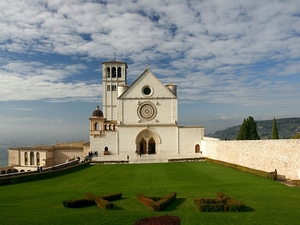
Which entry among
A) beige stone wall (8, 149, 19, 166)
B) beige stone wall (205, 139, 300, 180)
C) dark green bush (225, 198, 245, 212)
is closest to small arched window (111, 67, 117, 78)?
beige stone wall (8, 149, 19, 166)

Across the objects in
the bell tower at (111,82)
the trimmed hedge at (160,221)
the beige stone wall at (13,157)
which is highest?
the bell tower at (111,82)

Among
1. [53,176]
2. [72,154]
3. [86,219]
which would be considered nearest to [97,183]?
[53,176]

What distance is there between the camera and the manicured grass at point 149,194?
9.54 m

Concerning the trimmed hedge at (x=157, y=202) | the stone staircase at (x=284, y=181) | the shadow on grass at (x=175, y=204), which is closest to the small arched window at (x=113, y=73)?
the stone staircase at (x=284, y=181)

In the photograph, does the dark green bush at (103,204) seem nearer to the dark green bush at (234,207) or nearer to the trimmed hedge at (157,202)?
the trimmed hedge at (157,202)

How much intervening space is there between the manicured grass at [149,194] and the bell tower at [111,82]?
96.0 ft

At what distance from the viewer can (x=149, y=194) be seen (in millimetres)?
14125

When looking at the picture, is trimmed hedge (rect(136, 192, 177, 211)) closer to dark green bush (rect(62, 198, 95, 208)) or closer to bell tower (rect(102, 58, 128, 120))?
dark green bush (rect(62, 198, 95, 208))

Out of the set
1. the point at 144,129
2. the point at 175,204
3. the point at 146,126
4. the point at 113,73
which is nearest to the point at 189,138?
the point at 146,126

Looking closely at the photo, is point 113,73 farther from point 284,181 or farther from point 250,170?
point 284,181

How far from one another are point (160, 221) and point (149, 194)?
17.3 feet

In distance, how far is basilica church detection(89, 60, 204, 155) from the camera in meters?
38.6

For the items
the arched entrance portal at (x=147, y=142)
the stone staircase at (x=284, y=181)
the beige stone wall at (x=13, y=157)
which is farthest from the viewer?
the arched entrance portal at (x=147, y=142)

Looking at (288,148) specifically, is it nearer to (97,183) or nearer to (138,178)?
(138,178)
